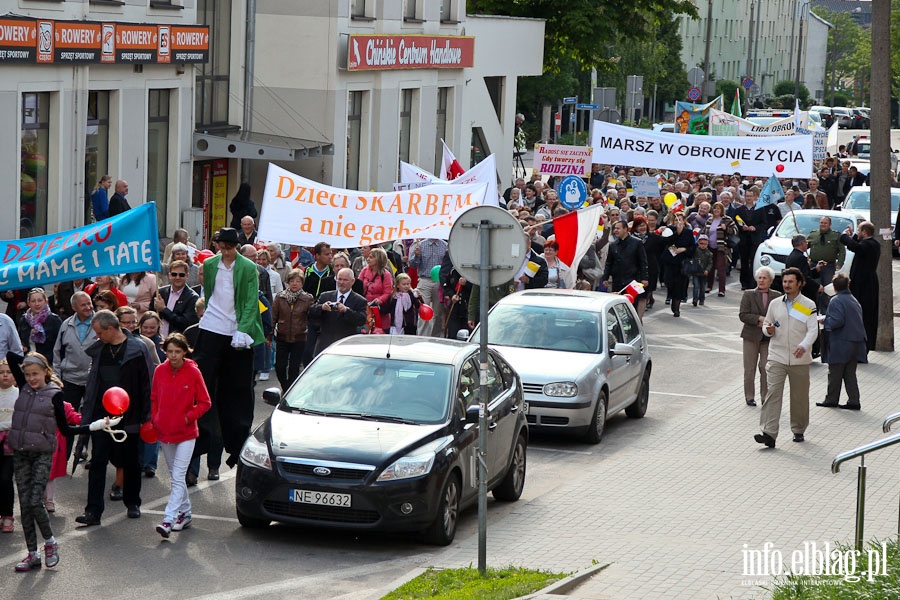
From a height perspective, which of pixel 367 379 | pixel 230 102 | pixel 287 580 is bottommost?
pixel 287 580

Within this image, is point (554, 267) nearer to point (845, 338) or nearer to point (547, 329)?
point (547, 329)

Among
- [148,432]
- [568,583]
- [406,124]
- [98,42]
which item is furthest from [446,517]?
[406,124]

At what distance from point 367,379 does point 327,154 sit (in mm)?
19048

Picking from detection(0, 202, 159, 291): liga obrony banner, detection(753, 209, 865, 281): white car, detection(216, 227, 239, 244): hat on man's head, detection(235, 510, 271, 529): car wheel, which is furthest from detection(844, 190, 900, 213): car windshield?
detection(235, 510, 271, 529): car wheel

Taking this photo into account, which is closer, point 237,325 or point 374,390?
point 374,390

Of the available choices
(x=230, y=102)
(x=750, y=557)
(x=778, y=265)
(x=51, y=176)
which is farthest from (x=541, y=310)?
(x=230, y=102)

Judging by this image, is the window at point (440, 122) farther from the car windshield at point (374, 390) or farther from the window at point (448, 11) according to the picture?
the car windshield at point (374, 390)

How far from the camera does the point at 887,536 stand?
1028cm

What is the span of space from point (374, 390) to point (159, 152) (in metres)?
15.1

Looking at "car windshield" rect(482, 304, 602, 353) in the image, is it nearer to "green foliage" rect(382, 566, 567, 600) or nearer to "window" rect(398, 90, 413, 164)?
"green foliage" rect(382, 566, 567, 600)

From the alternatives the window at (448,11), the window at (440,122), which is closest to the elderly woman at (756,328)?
the window at (440,122)

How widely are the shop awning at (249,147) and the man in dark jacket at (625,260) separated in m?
7.47

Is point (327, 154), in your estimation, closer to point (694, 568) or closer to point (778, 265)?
point (778, 265)

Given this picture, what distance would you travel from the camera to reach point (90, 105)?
2388 centimetres
